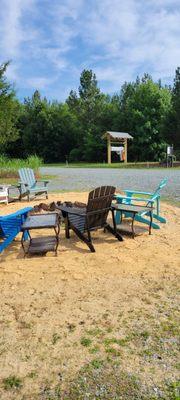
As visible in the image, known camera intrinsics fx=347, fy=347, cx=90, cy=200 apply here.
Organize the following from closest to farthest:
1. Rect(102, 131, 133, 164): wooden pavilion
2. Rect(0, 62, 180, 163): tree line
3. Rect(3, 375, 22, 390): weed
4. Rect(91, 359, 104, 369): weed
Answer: Rect(3, 375, 22, 390): weed
Rect(91, 359, 104, 369): weed
Rect(102, 131, 133, 164): wooden pavilion
Rect(0, 62, 180, 163): tree line

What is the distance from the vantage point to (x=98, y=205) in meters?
4.86

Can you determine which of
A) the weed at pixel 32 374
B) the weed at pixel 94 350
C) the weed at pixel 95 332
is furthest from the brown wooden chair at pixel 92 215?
the weed at pixel 32 374

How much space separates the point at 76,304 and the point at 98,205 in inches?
72.3

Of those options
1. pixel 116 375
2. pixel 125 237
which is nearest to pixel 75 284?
pixel 116 375

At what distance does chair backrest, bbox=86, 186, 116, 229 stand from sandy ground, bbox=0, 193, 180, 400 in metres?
0.37

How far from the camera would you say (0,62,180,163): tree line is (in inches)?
1565

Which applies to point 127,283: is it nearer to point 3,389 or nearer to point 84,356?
point 84,356

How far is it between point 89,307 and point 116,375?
97cm

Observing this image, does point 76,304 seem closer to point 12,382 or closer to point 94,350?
point 94,350

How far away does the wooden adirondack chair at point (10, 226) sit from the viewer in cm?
477

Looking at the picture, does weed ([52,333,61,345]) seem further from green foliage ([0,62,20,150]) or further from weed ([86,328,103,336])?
green foliage ([0,62,20,150])

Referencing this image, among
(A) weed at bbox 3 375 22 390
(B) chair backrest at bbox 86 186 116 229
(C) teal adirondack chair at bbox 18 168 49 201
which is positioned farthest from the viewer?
(C) teal adirondack chair at bbox 18 168 49 201

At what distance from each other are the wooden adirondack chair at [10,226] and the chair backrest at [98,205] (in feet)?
3.25

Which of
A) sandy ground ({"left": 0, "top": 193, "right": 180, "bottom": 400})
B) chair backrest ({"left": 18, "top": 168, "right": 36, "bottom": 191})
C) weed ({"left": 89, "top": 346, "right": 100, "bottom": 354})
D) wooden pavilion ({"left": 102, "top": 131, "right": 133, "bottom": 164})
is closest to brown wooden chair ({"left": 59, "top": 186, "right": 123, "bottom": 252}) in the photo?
sandy ground ({"left": 0, "top": 193, "right": 180, "bottom": 400})
